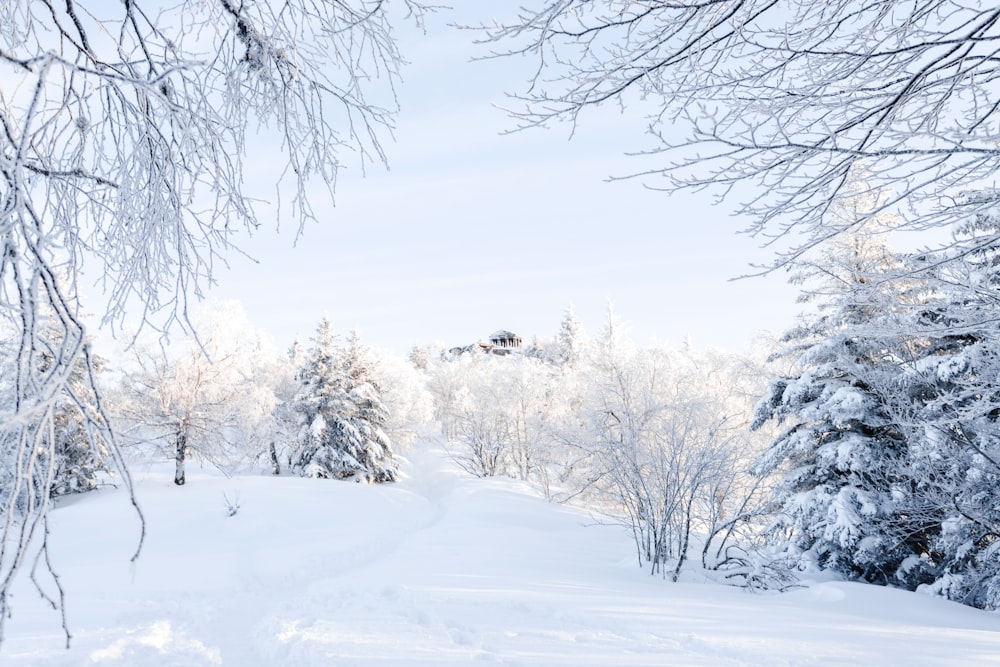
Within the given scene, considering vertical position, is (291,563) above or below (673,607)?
below

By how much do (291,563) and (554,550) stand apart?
4880 millimetres

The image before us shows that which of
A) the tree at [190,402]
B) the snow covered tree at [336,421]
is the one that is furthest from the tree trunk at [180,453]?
the snow covered tree at [336,421]

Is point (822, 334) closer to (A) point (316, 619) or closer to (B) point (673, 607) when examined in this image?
(B) point (673, 607)

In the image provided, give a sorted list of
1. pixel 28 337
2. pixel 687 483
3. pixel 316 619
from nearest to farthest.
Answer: pixel 28 337
pixel 316 619
pixel 687 483

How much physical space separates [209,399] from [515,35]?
64.2 feet

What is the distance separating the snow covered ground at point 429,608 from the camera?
16.8 ft

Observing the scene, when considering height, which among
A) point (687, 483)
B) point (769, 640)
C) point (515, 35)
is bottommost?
point (769, 640)

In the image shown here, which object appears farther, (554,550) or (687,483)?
(554,550)

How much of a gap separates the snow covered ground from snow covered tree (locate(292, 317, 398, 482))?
40.2 ft

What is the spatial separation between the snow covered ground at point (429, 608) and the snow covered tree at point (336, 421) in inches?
482

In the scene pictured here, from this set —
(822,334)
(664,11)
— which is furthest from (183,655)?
(822,334)

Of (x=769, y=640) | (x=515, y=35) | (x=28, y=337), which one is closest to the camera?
(x=28, y=337)

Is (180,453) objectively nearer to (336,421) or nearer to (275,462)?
(336,421)

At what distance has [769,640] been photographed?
17.7 feet
